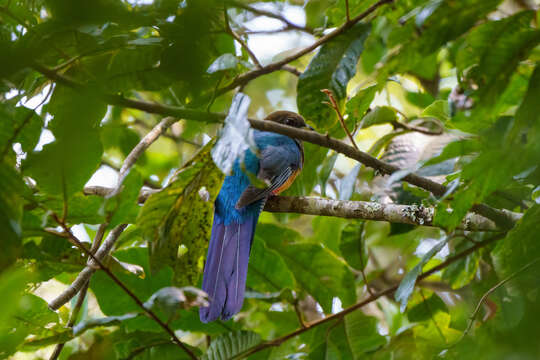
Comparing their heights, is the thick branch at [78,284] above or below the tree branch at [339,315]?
above

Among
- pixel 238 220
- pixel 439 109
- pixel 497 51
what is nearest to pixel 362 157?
pixel 497 51

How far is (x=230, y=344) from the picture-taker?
284cm

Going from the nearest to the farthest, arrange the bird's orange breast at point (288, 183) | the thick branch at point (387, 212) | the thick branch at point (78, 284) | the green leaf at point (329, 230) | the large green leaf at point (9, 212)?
1. the large green leaf at point (9, 212)
2. the thick branch at point (387, 212)
3. the thick branch at point (78, 284)
4. the green leaf at point (329, 230)
5. the bird's orange breast at point (288, 183)

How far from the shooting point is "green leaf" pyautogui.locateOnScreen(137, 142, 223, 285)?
2.08 meters

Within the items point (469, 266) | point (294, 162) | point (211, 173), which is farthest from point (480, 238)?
point (211, 173)

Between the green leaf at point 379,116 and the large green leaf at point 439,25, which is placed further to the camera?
the green leaf at point 379,116

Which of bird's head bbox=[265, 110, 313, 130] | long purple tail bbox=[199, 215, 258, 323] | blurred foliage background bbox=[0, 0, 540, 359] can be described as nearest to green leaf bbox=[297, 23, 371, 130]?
blurred foliage background bbox=[0, 0, 540, 359]

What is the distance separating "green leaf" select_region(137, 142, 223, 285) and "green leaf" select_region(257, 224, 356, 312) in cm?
129

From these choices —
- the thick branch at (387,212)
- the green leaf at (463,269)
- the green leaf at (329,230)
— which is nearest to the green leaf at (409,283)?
the thick branch at (387,212)

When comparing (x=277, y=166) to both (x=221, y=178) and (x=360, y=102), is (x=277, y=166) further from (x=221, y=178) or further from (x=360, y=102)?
(x=221, y=178)

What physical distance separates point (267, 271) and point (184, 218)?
1.21 meters

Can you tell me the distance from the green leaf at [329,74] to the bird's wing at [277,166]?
3.26ft

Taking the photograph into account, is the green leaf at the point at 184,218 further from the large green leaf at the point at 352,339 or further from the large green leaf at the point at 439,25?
the large green leaf at the point at 352,339

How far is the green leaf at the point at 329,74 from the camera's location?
246cm
